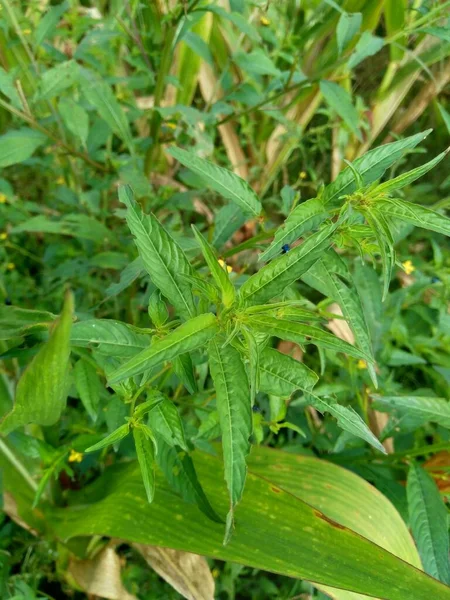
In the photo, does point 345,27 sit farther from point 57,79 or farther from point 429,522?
point 429,522

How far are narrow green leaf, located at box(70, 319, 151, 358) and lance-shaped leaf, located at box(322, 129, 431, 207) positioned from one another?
10.8 inches

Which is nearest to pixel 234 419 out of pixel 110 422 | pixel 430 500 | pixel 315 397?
pixel 315 397

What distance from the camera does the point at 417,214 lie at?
56cm

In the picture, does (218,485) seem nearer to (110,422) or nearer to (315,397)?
(110,422)

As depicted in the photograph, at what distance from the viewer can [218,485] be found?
2.82ft

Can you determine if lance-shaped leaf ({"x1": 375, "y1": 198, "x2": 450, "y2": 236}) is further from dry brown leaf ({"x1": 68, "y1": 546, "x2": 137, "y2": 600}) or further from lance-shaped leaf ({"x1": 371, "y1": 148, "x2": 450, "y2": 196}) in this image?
dry brown leaf ({"x1": 68, "y1": 546, "x2": 137, "y2": 600})

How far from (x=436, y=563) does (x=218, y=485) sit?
39 centimetres

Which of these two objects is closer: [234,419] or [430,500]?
[234,419]

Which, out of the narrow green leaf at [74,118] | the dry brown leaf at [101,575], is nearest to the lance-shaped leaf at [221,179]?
the narrow green leaf at [74,118]

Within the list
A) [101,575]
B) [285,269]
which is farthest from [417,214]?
[101,575]

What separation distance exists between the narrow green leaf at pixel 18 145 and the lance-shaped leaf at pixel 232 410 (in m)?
0.62

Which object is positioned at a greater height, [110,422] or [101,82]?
[101,82]

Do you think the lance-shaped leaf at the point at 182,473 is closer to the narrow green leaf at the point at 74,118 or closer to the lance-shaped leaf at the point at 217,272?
the lance-shaped leaf at the point at 217,272

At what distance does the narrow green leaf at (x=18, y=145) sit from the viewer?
94 cm
